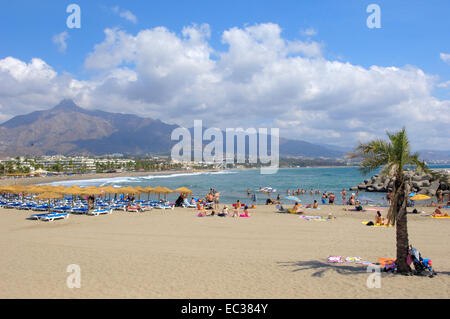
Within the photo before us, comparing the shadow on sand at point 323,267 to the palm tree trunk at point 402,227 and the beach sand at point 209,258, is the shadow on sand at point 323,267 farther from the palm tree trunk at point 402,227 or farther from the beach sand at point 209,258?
the palm tree trunk at point 402,227

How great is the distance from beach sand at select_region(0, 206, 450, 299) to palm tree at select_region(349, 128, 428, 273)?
749 millimetres

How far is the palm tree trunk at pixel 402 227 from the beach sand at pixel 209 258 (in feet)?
1.22

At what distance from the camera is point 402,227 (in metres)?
7.34

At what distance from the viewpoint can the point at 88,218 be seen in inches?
697

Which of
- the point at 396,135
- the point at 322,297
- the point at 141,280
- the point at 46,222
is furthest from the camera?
the point at 46,222

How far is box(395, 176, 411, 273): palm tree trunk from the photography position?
721 cm

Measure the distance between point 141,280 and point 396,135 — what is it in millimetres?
7161

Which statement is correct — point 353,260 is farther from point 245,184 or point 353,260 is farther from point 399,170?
point 245,184

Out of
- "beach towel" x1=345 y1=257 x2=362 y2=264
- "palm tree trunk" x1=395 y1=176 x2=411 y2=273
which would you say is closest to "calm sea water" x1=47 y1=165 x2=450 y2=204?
"beach towel" x1=345 y1=257 x2=362 y2=264

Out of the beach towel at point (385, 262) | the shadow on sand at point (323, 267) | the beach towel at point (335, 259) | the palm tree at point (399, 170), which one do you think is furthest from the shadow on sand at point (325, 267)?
the palm tree at point (399, 170)

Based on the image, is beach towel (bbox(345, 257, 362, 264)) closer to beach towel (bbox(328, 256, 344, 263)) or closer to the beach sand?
beach towel (bbox(328, 256, 344, 263))

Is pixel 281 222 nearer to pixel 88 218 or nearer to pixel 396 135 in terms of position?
pixel 396 135

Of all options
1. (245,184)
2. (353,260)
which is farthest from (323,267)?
(245,184)
